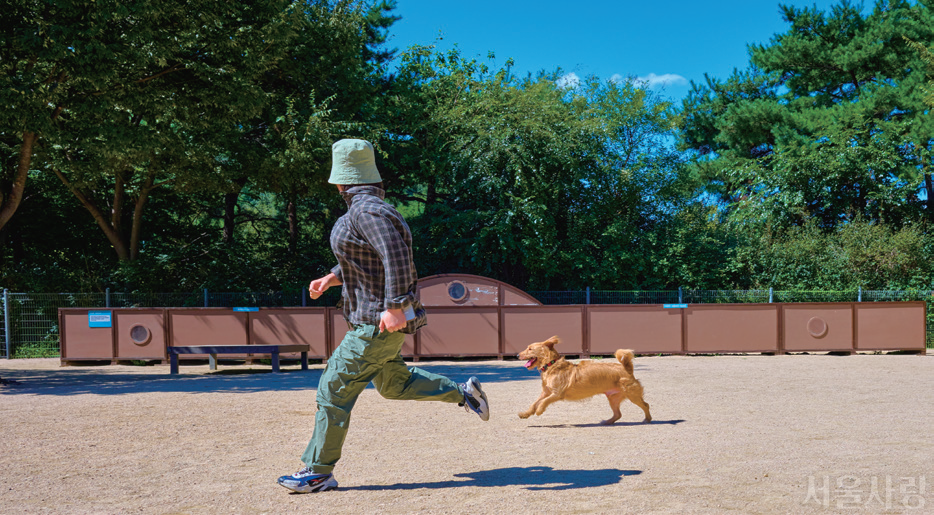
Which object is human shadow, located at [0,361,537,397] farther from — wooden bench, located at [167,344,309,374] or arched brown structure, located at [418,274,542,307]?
arched brown structure, located at [418,274,542,307]

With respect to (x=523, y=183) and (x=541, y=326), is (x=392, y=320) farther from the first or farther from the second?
(x=523, y=183)

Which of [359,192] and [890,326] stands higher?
[359,192]

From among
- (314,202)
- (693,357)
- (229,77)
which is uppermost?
(229,77)

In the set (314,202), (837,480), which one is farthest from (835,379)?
(314,202)

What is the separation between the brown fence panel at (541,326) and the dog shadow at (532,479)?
11.0 m

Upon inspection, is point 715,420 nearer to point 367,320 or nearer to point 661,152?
point 367,320

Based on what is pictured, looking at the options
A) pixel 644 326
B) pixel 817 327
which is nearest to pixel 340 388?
pixel 644 326

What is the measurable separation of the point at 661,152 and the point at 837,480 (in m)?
23.3

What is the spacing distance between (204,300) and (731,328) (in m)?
13.1

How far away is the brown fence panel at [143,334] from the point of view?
15.6 meters

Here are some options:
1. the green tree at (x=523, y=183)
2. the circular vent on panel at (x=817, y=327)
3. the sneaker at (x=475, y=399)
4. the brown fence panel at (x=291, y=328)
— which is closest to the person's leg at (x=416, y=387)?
the sneaker at (x=475, y=399)

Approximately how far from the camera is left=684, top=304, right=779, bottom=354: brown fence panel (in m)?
16.5

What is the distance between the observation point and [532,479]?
472cm

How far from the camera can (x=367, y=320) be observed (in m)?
4.20
